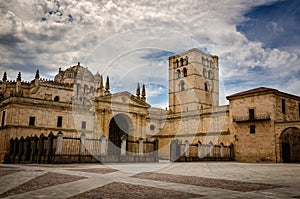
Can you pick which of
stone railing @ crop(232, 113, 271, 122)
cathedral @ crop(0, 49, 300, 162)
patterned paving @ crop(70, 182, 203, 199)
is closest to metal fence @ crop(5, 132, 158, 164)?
cathedral @ crop(0, 49, 300, 162)

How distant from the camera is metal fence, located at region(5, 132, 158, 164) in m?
20.4

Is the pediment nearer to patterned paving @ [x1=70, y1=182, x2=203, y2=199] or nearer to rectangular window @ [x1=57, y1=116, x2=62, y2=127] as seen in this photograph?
rectangular window @ [x1=57, y1=116, x2=62, y2=127]

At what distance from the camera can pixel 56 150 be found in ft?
66.9

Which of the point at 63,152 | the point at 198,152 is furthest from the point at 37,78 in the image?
the point at 198,152

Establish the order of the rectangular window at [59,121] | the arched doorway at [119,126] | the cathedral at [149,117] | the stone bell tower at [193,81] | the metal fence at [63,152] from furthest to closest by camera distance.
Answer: the stone bell tower at [193,81]
the arched doorway at [119,126]
the rectangular window at [59,121]
the cathedral at [149,117]
the metal fence at [63,152]

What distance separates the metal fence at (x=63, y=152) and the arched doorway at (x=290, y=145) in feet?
46.1

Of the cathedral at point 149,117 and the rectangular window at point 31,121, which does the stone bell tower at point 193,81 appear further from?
the rectangular window at point 31,121

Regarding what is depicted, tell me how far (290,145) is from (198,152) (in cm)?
1051

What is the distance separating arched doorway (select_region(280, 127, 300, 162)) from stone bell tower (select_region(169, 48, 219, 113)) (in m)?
28.2

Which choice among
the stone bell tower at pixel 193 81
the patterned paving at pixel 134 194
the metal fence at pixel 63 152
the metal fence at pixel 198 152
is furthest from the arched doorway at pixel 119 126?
the patterned paving at pixel 134 194

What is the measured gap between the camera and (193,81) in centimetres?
5972

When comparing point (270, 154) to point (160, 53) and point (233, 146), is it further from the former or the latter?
point (160, 53)

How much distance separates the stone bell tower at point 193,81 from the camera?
5997 centimetres

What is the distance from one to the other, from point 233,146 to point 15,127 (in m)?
26.1
